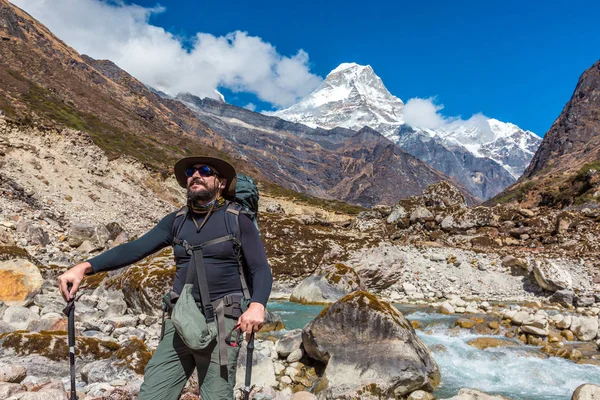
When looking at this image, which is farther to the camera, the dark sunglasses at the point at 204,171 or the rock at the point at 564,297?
the rock at the point at 564,297

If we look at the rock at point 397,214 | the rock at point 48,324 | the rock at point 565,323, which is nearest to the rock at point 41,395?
the rock at point 48,324

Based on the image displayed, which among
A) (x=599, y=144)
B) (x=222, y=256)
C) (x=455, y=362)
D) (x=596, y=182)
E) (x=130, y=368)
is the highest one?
(x=599, y=144)

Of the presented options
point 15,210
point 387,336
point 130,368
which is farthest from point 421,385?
point 15,210

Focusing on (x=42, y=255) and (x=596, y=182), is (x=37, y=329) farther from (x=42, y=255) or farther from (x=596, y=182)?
(x=596, y=182)

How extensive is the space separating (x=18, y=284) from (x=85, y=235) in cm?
1335

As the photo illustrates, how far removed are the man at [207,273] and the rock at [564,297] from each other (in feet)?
67.3

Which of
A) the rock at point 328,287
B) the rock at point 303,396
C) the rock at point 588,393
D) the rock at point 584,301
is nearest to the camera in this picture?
the rock at point 588,393

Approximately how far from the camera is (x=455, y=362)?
36.9 feet

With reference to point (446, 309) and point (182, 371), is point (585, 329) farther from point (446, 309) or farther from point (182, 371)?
point (182, 371)

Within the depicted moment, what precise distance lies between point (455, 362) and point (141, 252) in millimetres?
10318

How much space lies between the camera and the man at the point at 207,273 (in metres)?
3.82

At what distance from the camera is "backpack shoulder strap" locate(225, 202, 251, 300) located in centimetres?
394

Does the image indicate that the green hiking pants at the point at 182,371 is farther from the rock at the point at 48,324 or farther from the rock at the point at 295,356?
the rock at the point at 48,324

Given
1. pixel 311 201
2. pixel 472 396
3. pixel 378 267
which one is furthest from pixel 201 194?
pixel 311 201
